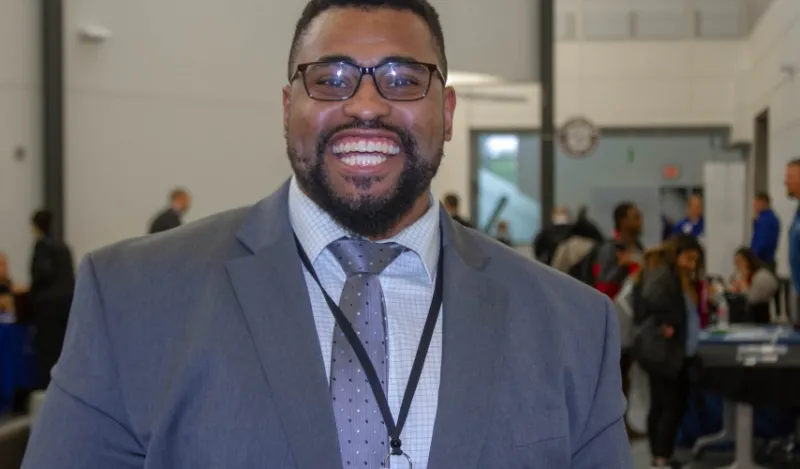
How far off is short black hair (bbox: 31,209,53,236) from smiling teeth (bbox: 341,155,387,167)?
6.50 meters

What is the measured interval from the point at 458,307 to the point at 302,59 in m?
0.40

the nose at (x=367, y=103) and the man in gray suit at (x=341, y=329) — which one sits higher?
the nose at (x=367, y=103)

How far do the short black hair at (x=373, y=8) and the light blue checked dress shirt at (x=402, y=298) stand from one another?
0.66 ft

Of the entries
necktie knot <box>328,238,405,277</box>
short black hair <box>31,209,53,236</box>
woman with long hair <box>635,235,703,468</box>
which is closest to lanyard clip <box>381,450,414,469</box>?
necktie knot <box>328,238,405,277</box>

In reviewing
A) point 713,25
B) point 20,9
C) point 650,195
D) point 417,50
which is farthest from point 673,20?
point 417,50

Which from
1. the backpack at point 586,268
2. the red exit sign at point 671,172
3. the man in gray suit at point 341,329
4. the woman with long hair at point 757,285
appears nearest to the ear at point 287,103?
the man in gray suit at point 341,329

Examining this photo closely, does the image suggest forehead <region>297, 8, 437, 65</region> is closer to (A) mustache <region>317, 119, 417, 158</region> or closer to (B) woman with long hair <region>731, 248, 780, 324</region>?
(A) mustache <region>317, 119, 417, 158</region>

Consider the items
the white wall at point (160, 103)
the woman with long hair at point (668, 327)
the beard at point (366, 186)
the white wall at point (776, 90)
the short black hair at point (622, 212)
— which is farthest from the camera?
the white wall at point (776, 90)

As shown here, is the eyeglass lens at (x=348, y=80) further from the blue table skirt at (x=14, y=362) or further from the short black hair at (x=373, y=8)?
the blue table skirt at (x=14, y=362)

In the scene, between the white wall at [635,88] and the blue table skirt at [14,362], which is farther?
the white wall at [635,88]

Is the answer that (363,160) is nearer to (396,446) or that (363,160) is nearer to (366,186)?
(366,186)

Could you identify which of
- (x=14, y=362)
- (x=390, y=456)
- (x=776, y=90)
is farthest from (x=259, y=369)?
(x=776, y=90)

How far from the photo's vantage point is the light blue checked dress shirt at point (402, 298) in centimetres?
142

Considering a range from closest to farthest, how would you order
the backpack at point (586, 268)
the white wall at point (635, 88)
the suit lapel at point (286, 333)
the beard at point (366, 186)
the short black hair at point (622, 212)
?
the suit lapel at point (286, 333), the beard at point (366, 186), the short black hair at point (622, 212), the backpack at point (586, 268), the white wall at point (635, 88)
